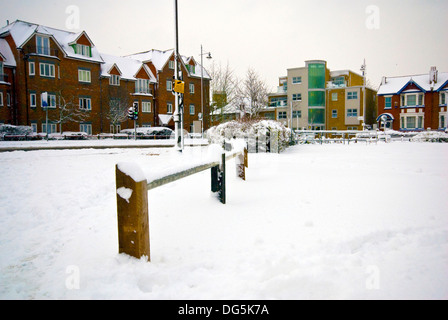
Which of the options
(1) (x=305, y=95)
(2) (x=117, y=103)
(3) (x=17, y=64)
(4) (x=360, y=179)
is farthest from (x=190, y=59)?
(4) (x=360, y=179)

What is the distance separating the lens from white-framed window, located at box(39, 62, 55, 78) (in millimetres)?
33250

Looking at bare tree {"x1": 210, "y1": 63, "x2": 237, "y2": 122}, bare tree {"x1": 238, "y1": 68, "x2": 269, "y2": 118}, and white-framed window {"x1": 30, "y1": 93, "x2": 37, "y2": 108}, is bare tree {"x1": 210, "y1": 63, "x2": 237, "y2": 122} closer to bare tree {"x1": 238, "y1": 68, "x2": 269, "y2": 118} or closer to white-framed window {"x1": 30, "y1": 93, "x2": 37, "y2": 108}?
bare tree {"x1": 238, "y1": 68, "x2": 269, "y2": 118}

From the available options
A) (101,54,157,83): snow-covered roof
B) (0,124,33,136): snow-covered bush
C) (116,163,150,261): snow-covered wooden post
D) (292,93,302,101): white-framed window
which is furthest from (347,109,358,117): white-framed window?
(116,163,150,261): snow-covered wooden post

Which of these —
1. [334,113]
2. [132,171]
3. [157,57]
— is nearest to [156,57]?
[157,57]

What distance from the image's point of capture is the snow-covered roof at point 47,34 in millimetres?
32281

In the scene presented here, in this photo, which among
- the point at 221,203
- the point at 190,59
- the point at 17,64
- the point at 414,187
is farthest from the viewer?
the point at 190,59

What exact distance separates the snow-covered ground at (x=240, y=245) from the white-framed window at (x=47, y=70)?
109 feet

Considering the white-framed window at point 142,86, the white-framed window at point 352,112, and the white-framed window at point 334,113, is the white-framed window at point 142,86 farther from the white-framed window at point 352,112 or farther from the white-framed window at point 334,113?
the white-framed window at point 352,112

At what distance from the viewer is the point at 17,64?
32.0 meters

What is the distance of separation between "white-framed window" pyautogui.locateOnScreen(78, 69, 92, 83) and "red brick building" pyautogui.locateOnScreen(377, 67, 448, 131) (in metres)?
39.9

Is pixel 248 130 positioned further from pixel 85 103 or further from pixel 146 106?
pixel 146 106
